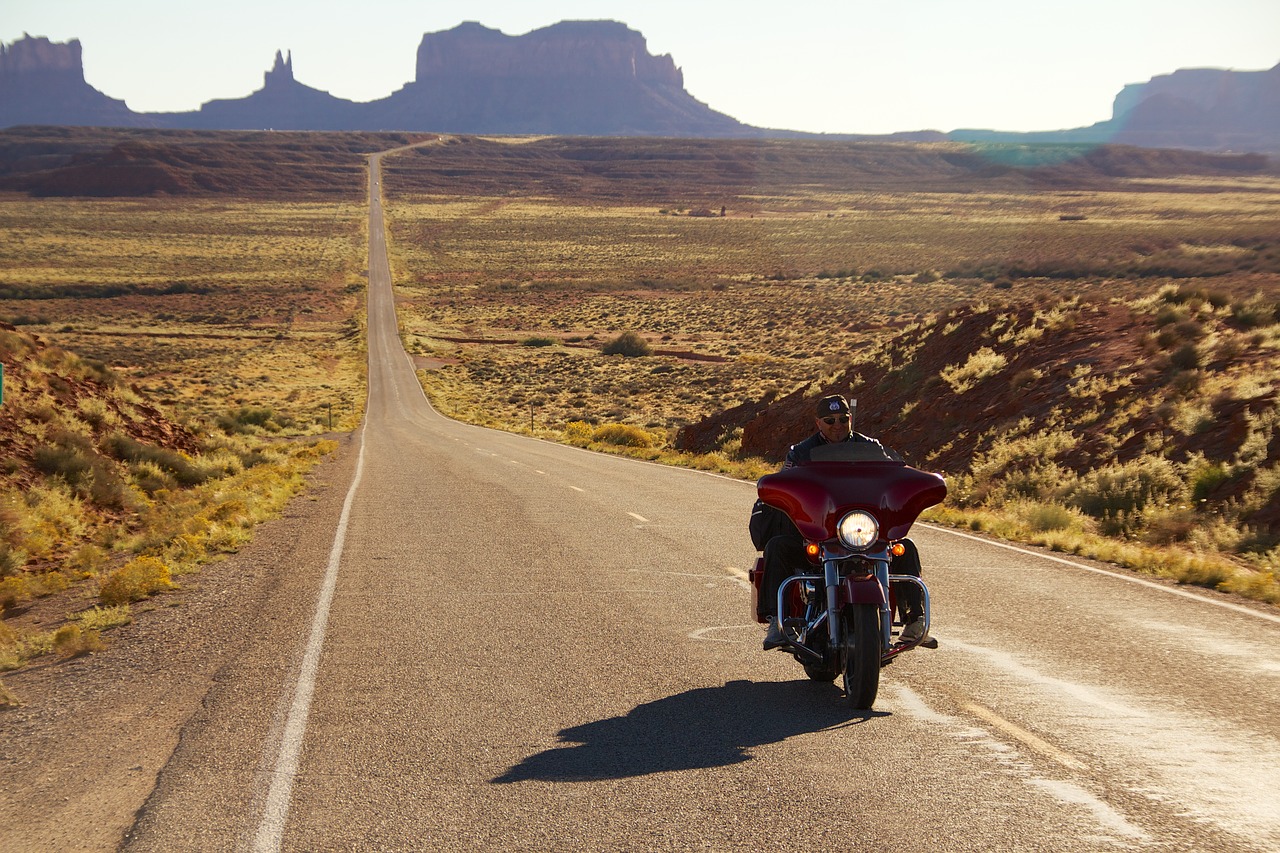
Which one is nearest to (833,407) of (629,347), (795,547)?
(795,547)

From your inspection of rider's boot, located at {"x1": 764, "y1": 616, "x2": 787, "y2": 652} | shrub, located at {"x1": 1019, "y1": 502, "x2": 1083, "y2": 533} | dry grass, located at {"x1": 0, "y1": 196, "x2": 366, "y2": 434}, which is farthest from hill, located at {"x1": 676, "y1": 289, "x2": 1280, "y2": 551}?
dry grass, located at {"x1": 0, "y1": 196, "x2": 366, "y2": 434}

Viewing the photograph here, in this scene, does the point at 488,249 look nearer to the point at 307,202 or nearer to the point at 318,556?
the point at 307,202

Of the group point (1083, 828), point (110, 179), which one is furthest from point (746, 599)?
point (110, 179)

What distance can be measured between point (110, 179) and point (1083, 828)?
194995 mm

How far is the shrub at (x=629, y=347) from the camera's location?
67.9 metres

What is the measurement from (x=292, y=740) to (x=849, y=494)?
3321 millimetres

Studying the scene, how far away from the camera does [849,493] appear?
246 inches

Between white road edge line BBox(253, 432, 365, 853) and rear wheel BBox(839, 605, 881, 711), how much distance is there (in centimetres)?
297

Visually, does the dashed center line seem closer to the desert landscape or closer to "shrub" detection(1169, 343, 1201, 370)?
the desert landscape

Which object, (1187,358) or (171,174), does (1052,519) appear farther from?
(171,174)

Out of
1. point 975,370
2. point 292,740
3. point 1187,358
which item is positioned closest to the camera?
point 292,740

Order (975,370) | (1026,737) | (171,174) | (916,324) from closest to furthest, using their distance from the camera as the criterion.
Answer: (1026,737) → (975,370) → (916,324) → (171,174)

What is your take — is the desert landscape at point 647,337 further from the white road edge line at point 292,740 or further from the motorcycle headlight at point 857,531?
the motorcycle headlight at point 857,531

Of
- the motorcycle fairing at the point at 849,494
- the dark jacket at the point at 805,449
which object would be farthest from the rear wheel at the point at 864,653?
the dark jacket at the point at 805,449
